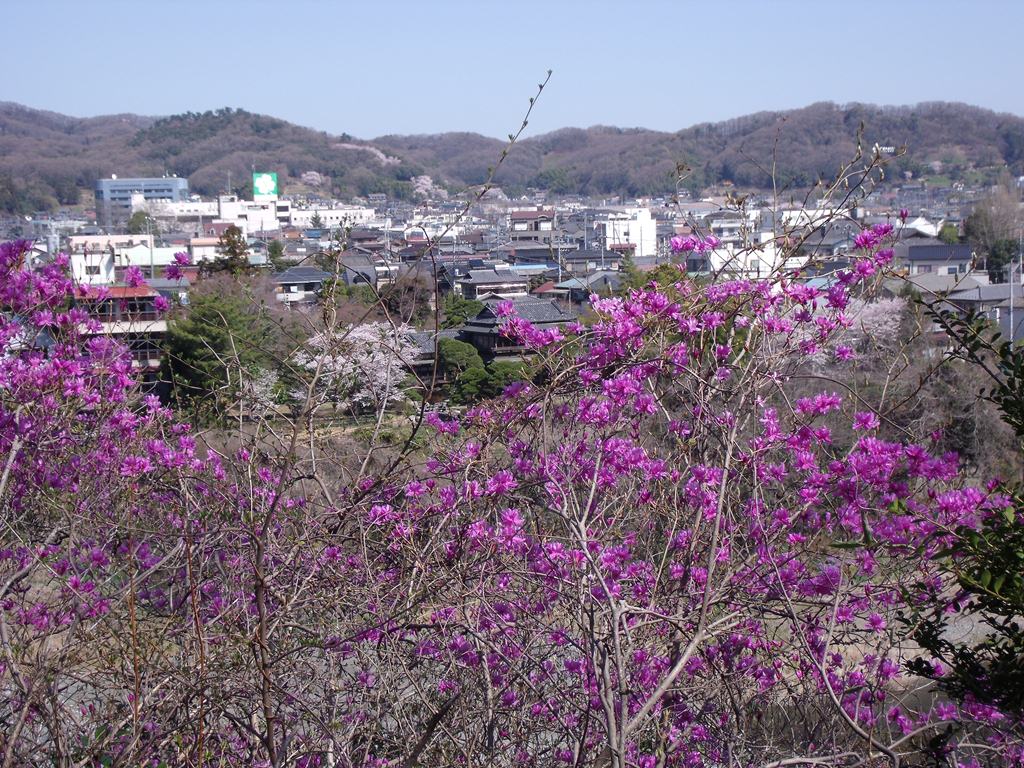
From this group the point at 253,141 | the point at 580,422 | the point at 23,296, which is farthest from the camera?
the point at 253,141

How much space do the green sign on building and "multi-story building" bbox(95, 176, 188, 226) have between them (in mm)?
4650

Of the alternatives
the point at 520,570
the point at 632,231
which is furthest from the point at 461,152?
the point at 520,570

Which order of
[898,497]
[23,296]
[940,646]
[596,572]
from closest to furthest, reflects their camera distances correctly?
[596,572] → [940,646] → [898,497] → [23,296]

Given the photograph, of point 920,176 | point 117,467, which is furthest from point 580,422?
point 920,176

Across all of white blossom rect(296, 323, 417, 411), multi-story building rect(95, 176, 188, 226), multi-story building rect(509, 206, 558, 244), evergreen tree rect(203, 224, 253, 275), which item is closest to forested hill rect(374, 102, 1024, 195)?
multi-story building rect(509, 206, 558, 244)

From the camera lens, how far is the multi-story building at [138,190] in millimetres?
55094

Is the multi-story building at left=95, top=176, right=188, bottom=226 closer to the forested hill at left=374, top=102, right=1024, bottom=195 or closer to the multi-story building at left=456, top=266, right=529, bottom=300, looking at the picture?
the forested hill at left=374, top=102, right=1024, bottom=195

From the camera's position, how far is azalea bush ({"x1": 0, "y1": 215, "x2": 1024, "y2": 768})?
79.6 inches

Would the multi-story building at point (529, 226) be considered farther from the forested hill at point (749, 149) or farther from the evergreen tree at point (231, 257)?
the forested hill at point (749, 149)

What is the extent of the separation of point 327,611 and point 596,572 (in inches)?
32.0

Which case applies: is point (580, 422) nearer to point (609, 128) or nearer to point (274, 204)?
point (274, 204)

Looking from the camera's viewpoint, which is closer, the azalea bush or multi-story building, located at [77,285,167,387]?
the azalea bush

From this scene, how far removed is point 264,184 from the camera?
57.5 metres

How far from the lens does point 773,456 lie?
9.37 feet
